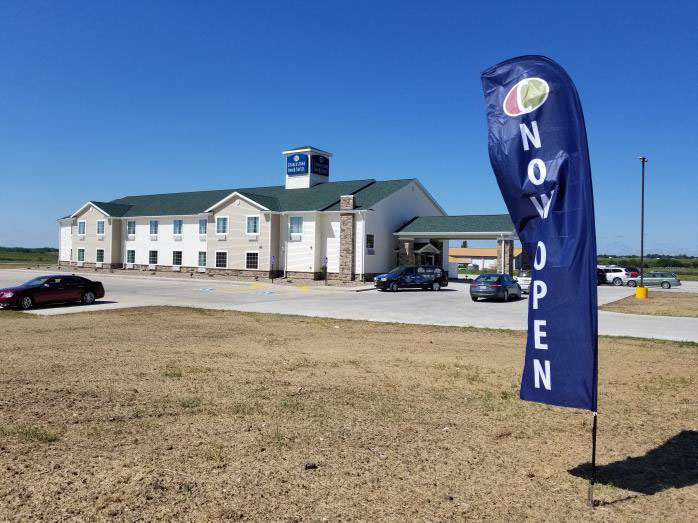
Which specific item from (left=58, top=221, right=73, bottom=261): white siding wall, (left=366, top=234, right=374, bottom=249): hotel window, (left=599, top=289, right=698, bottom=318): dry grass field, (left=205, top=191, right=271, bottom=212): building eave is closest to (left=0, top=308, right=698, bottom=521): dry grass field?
(left=599, top=289, right=698, bottom=318): dry grass field

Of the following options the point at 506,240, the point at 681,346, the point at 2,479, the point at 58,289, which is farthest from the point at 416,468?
the point at 506,240

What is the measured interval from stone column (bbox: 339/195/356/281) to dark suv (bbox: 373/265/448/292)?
533 cm

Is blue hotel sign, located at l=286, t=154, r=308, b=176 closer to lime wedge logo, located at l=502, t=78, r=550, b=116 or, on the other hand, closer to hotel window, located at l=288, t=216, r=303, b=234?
hotel window, located at l=288, t=216, r=303, b=234

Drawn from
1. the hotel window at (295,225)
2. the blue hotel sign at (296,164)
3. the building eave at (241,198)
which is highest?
the blue hotel sign at (296,164)

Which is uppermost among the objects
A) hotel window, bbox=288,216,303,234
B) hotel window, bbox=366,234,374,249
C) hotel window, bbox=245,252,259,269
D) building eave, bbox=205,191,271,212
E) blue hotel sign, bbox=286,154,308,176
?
blue hotel sign, bbox=286,154,308,176

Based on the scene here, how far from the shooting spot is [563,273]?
16.2 feet

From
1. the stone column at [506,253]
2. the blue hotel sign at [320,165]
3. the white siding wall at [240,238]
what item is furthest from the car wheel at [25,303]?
the blue hotel sign at [320,165]

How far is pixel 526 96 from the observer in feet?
17.1

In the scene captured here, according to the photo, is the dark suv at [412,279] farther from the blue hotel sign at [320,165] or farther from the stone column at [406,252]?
the blue hotel sign at [320,165]

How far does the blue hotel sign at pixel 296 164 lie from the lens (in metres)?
47.9

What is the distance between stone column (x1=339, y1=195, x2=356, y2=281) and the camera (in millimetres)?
39531

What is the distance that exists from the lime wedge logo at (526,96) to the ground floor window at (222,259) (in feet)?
137

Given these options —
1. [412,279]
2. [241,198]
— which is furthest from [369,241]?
[241,198]

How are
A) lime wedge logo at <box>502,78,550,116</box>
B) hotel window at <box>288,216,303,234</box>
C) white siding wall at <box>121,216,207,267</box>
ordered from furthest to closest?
1. white siding wall at <box>121,216,207,267</box>
2. hotel window at <box>288,216,303,234</box>
3. lime wedge logo at <box>502,78,550,116</box>
